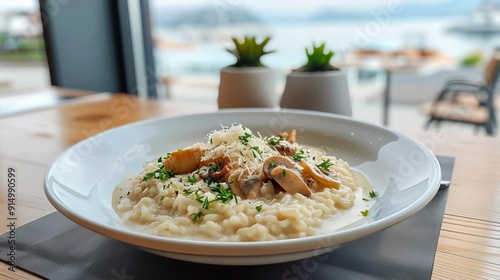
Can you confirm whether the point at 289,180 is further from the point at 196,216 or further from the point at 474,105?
the point at 474,105

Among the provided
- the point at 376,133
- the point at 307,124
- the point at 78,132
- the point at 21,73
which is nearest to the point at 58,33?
the point at 21,73

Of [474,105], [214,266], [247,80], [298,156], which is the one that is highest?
[247,80]

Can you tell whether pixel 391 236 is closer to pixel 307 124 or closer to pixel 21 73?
pixel 307 124

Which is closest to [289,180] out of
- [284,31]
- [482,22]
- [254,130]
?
[254,130]

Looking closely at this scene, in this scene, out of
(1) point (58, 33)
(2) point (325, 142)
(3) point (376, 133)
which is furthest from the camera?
(1) point (58, 33)

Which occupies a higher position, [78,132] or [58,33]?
[58,33]

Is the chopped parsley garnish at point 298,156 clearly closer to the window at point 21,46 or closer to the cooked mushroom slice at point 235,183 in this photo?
the cooked mushroom slice at point 235,183
